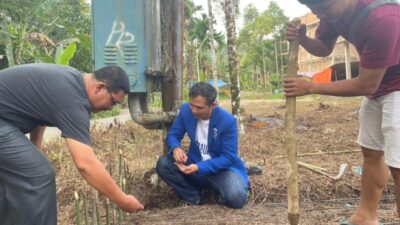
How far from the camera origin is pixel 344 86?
2326 millimetres

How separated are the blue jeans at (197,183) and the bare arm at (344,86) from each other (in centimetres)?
128

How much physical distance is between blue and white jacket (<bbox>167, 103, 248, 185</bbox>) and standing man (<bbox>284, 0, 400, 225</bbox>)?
3.26 ft

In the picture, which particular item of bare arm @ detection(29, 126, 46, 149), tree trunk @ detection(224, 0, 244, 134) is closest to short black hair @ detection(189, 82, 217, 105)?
bare arm @ detection(29, 126, 46, 149)

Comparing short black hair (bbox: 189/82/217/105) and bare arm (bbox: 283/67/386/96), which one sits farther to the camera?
short black hair (bbox: 189/82/217/105)

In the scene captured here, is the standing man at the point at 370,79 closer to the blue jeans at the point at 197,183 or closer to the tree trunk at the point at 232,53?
the blue jeans at the point at 197,183

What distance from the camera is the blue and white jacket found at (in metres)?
3.44

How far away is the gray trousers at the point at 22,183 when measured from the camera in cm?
224

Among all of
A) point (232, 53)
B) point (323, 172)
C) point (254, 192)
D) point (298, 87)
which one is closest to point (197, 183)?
point (254, 192)

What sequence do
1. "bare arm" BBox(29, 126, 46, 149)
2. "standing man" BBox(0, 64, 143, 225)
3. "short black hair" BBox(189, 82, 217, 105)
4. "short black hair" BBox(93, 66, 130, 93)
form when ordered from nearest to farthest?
1. "standing man" BBox(0, 64, 143, 225)
2. "short black hair" BBox(93, 66, 130, 93)
3. "bare arm" BBox(29, 126, 46, 149)
4. "short black hair" BBox(189, 82, 217, 105)

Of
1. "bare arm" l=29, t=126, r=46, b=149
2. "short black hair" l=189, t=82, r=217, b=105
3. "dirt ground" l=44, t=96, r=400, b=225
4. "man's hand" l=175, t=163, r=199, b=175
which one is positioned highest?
"short black hair" l=189, t=82, r=217, b=105

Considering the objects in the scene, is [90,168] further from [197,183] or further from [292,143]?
[197,183]

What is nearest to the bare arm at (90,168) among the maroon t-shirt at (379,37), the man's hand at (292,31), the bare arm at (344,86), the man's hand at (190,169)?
the bare arm at (344,86)

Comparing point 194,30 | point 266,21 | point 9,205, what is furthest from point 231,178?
point 266,21

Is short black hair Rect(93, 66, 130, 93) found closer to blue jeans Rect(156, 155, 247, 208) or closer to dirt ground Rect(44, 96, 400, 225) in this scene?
dirt ground Rect(44, 96, 400, 225)
